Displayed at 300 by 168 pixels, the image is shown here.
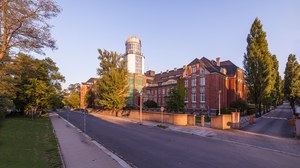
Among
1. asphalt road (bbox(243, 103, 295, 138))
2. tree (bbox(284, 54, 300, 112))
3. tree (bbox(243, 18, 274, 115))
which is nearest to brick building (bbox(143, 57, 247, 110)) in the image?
tree (bbox(243, 18, 274, 115))

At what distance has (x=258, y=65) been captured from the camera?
32.8 m

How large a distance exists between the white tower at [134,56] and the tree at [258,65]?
41.2 meters

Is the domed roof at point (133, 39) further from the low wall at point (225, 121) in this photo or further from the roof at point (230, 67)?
the low wall at point (225, 121)

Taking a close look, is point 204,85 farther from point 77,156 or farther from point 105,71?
point 77,156

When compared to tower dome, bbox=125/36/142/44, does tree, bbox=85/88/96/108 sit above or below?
below

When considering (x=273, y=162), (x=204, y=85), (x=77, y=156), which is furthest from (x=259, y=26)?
(x=77, y=156)

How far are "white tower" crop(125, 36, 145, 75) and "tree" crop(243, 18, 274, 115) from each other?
4118 centimetres

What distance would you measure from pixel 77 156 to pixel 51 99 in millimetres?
29716

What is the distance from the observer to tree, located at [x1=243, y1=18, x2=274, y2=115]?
32231mm

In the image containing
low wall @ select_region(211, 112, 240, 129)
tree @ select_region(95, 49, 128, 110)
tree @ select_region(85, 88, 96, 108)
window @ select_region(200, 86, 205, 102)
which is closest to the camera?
low wall @ select_region(211, 112, 240, 129)

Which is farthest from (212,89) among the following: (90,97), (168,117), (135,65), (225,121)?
(90,97)

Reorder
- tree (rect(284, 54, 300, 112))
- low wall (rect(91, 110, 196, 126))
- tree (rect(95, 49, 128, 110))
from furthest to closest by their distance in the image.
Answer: tree (rect(284, 54, 300, 112)) → tree (rect(95, 49, 128, 110)) → low wall (rect(91, 110, 196, 126))

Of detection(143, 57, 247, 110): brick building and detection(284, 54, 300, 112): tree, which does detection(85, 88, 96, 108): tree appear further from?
detection(284, 54, 300, 112): tree

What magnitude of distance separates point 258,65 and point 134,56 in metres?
43.9
